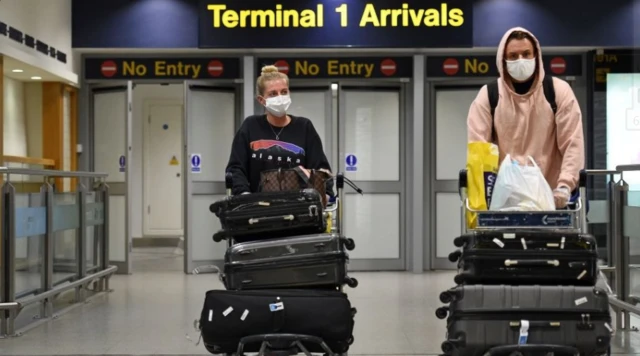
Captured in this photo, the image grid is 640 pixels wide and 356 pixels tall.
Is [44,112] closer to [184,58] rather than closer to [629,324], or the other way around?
[184,58]

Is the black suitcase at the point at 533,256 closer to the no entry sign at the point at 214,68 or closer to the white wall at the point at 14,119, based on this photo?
the white wall at the point at 14,119

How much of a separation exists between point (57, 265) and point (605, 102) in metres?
6.80

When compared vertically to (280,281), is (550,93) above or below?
above

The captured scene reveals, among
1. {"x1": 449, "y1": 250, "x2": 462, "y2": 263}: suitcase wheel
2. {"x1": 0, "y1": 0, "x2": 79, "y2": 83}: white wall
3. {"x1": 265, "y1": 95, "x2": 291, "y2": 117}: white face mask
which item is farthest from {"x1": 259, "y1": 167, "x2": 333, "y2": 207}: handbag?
{"x1": 0, "y1": 0, "x2": 79, "y2": 83}: white wall

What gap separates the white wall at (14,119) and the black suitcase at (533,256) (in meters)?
7.20

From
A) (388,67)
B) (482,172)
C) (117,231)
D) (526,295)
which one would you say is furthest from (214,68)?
(526,295)

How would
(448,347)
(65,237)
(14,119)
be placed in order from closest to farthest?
(448,347), (65,237), (14,119)

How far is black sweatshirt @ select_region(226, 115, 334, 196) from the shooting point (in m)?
4.30

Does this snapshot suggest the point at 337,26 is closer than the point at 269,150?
No

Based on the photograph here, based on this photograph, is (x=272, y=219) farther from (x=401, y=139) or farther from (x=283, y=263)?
(x=401, y=139)

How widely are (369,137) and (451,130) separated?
1066 mm

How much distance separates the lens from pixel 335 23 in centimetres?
1007

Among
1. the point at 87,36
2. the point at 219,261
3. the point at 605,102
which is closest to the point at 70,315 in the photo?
the point at 219,261

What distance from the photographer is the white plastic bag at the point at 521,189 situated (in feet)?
11.4
